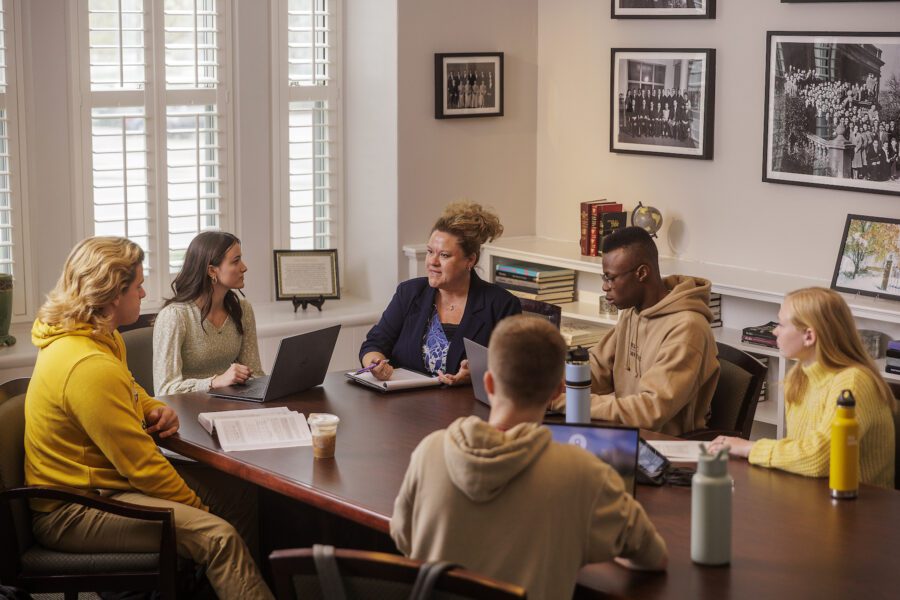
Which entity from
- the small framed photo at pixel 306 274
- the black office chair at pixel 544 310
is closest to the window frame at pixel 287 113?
the small framed photo at pixel 306 274

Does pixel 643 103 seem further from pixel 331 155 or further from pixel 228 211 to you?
pixel 228 211

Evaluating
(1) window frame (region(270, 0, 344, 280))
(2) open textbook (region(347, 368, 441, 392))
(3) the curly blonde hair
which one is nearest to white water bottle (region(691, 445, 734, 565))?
(2) open textbook (region(347, 368, 441, 392))

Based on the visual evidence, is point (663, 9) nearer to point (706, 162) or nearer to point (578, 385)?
point (706, 162)

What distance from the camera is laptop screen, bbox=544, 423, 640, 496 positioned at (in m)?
2.63

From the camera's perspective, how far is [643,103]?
576 centimetres

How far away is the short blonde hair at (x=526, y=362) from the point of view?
222 centimetres

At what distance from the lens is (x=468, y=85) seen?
607 centimetres

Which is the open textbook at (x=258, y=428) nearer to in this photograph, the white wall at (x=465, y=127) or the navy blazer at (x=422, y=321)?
the navy blazer at (x=422, y=321)

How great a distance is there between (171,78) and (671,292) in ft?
9.88

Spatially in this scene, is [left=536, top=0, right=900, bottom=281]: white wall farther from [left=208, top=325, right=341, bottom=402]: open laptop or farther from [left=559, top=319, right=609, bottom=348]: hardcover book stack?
[left=208, top=325, right=341, bottom=402]: open laptop

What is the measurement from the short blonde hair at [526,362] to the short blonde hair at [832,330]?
1.00m

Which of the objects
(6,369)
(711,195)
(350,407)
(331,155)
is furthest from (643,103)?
(6,369)

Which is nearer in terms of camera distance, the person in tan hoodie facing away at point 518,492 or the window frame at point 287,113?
the person in tan hoodie facing away at point 518,492

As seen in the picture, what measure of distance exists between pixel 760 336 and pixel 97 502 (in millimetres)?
2986
